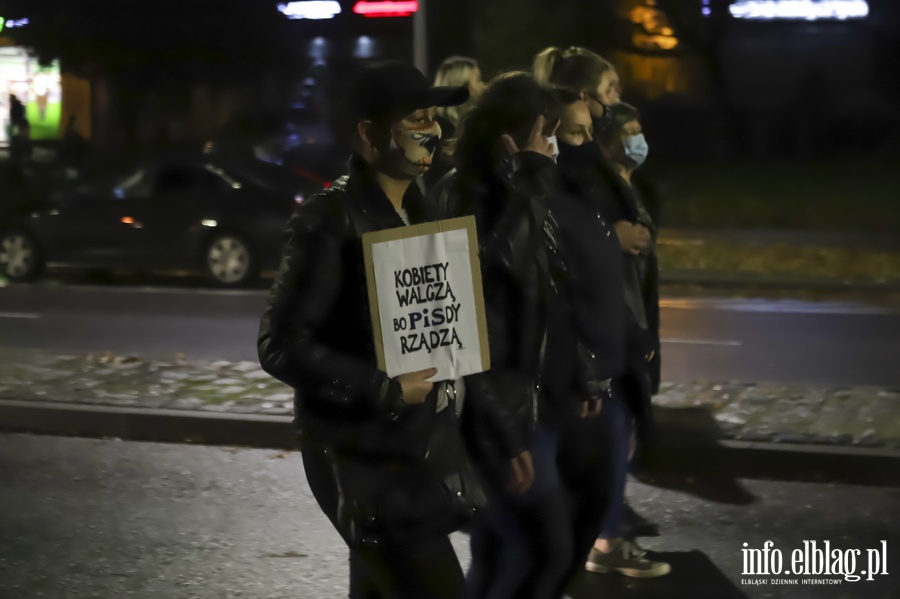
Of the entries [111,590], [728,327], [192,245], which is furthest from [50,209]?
[111,590]

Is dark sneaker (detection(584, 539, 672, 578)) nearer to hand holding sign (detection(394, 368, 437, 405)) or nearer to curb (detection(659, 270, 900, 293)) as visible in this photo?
hand holding sign (detection(394, 368, 437, 405))

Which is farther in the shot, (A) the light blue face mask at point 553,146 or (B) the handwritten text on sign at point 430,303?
(A) the light blue face mask at point 553,146

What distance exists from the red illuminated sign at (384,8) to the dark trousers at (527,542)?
2463cm

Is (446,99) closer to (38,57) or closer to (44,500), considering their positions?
(44,500)

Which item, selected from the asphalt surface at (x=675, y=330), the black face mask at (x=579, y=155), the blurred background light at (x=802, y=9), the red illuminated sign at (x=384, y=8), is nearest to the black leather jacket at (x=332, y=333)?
the black face mask at (x=579, y=155)

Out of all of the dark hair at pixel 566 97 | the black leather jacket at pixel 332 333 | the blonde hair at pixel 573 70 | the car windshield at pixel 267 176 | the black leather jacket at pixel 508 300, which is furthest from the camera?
the car windshield at pixel 267 176

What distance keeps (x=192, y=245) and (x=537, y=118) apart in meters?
12.8

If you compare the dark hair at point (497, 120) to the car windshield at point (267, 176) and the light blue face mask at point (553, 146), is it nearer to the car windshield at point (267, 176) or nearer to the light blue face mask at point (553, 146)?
the light blue face mask at point (553, 146)

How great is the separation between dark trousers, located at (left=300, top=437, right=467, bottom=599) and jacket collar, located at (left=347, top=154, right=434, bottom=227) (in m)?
0.53

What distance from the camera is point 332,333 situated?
3.02m

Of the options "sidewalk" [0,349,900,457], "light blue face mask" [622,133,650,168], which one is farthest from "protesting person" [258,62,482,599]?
"sidewalk" [0,349,900,457]

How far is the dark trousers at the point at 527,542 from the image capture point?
12.4 ft

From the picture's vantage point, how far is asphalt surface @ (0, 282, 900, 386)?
1052 cm

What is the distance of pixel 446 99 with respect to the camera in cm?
315
